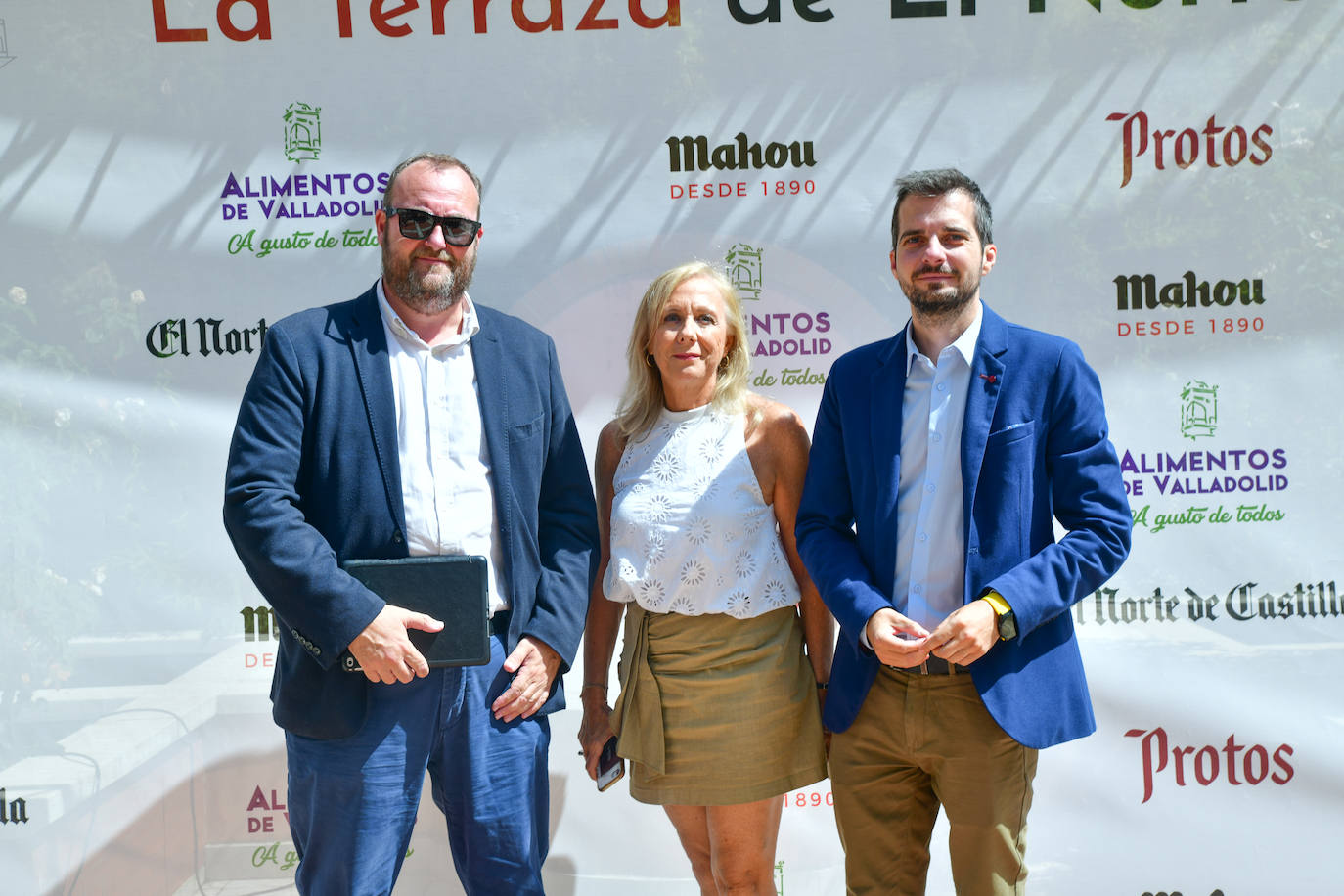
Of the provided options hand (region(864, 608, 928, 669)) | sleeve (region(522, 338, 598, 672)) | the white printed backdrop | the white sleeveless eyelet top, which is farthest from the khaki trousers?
the white printed backdrop

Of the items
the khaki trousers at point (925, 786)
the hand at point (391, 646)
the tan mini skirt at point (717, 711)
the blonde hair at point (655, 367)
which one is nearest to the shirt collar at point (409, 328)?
the blonde hair at point (655, 367)

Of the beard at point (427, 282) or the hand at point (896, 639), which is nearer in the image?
the hand at point (896, 639)

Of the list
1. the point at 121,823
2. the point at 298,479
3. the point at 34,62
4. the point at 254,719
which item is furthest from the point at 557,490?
the point at 34,62

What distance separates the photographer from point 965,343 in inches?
85.5

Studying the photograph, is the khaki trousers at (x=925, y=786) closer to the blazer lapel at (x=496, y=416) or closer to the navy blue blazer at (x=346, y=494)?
the navy blue blazer at (x=346, y=494)

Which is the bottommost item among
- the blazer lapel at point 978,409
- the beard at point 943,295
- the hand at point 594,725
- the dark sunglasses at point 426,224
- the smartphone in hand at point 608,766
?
the smartphone in hand at point 608,766

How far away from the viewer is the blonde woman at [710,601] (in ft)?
7.71

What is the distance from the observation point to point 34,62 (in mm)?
3021

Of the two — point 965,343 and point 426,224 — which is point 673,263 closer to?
point 426,224

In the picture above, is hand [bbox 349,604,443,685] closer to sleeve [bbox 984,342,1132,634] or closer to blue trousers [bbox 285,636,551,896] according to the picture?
blue trousers [bbox 285,636,551,896]

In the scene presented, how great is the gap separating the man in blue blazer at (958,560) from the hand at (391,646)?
0.81 m

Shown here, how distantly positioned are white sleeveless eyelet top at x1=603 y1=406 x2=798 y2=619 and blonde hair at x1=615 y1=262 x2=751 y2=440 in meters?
0.07

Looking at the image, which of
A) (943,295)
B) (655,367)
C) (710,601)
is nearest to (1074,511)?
(943,295)

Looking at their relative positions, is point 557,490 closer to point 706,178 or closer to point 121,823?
point 706,178
